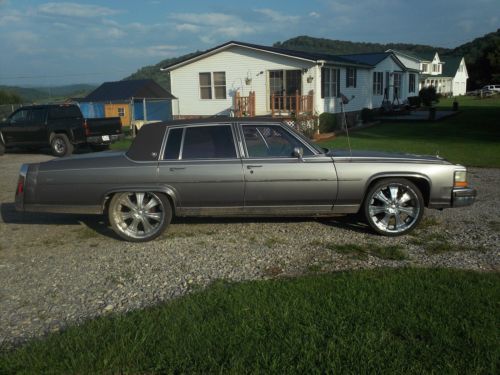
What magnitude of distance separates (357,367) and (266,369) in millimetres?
578

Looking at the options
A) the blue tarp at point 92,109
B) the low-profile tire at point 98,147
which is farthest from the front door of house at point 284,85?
the blue tarp at point 92,109

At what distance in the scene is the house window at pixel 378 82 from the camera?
29.1 m

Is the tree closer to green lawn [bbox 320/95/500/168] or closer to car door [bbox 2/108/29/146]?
car door [bbox 2/108/29/146]

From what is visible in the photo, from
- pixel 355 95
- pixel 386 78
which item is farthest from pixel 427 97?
pixel 355 95

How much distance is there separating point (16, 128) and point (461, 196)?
48.6 ft

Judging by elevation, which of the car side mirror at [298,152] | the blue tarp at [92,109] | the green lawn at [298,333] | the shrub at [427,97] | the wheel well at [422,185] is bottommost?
the green lawn at [298,333]

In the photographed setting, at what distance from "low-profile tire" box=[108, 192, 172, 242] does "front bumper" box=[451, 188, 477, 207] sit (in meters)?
3.44

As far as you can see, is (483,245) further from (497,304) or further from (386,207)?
(497,304)

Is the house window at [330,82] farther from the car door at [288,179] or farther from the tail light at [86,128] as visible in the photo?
the car door at [288,179]

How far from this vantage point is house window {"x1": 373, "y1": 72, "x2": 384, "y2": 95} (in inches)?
1147

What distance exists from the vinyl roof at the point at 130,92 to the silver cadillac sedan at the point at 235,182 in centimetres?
2656

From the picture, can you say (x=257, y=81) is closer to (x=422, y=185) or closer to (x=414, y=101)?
(x=422, y=185)

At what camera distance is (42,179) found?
5742 mm

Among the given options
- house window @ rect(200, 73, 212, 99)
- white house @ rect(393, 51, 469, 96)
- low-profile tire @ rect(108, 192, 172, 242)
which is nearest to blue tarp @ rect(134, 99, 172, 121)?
house window @ rect(200, 73, 212, 99)
